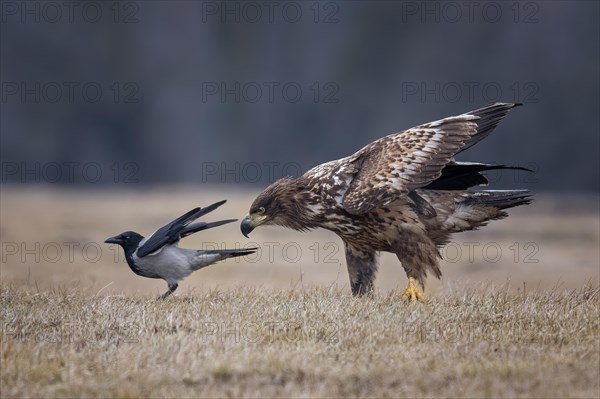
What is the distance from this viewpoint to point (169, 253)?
901cm

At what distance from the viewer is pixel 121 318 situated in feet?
24.3

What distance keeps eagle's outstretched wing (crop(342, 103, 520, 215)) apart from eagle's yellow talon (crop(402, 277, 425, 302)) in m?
0.82

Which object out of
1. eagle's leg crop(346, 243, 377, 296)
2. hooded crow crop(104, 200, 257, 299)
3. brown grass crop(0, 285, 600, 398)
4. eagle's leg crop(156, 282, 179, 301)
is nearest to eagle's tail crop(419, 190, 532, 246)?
eagle's leg crop(346, 243, 377, 296)

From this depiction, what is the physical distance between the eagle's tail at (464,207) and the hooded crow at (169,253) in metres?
1.87

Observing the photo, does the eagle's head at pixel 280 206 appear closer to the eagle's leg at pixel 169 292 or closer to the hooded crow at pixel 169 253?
the hooded crow at pixel 169 253

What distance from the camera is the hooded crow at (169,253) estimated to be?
8961mm

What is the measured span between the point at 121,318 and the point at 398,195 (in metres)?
2.93

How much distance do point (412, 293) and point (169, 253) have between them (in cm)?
238

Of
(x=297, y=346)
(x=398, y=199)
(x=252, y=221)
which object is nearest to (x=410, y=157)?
(x=398, y=199)

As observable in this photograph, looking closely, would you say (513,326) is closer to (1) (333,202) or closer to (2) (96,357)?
(1) (333,202)

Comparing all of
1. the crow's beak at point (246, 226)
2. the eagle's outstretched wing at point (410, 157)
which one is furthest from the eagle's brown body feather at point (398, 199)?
the crow's beak at point (246, 226)

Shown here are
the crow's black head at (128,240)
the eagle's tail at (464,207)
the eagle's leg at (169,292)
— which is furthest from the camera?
the eagle's tail at (464,207)

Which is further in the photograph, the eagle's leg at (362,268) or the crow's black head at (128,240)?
the eagle's leg at (362,268)

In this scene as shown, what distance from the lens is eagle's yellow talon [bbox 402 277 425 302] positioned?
8734 mm
